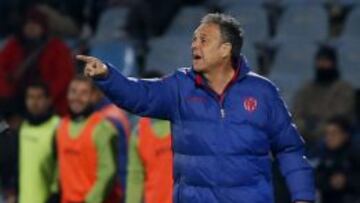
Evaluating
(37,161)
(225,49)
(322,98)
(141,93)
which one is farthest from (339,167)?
(141,93)

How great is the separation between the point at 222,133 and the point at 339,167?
3.84m

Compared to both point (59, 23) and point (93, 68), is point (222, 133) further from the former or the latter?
point (59, 23)

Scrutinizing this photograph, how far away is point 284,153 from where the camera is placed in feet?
22.4

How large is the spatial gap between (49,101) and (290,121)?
3.67m

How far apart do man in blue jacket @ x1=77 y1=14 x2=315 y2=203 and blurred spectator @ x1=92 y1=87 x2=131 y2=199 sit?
2327 millimetres

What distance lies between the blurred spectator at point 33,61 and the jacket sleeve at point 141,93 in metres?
5.79

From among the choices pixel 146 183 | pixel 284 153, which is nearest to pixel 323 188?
pixel 146 183

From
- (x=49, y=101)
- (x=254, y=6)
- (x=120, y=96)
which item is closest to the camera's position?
(x=120, y=96)

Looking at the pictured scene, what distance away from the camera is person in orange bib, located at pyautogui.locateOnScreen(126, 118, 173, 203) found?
28.7 feet

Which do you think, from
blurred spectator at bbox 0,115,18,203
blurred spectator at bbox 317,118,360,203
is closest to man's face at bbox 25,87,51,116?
blurred spectator at bbox 0,115,18,203

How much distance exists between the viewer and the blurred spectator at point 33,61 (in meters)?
12.6

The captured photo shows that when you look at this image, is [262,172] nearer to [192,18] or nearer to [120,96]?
[120,96]

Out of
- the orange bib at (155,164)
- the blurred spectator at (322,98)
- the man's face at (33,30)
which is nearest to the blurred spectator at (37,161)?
the orange bib at (155,164)

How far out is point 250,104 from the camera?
6.71 metres
